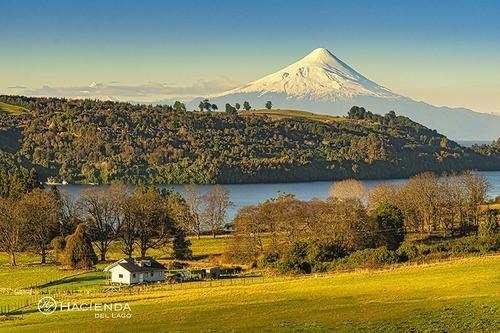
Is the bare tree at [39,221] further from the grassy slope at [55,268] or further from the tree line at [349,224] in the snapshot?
the tree line at [349,224]

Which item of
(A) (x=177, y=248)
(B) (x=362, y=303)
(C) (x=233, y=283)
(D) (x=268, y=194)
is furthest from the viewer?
(D) (x=268, y=194)

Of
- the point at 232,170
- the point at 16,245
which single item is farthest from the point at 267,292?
the point at 232,170

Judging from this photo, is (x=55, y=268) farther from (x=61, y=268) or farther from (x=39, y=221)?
(x=39, y=221)

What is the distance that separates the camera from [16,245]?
64.9 m

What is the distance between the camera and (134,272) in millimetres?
51250

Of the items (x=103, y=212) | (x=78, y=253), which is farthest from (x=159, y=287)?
(x=103, y=212)

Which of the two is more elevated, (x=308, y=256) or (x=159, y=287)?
(x=308, y=256)

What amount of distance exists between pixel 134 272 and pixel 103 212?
22.3 metres

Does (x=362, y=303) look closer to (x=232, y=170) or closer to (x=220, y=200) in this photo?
(x=220, y=200)

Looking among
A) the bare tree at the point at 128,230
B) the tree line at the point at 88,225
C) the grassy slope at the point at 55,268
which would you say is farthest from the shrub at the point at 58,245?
the bare tree at the point at 128,230

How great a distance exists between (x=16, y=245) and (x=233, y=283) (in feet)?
89.4
